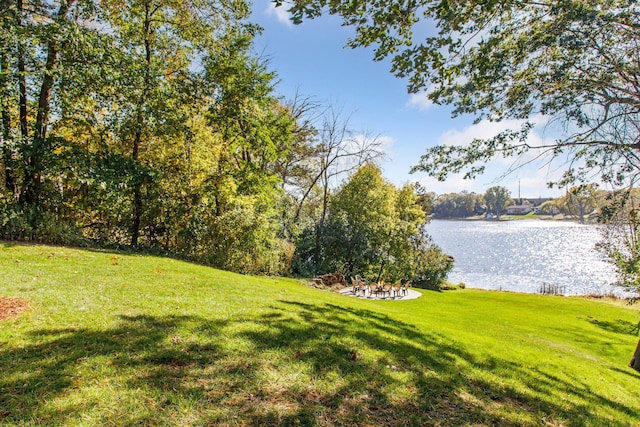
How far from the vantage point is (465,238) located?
8450cm

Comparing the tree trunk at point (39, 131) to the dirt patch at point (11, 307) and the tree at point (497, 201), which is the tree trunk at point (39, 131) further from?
the tree at point (497, 201)

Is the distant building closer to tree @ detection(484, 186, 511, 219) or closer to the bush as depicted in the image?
tree @ detection(484, 186, 511, 219)

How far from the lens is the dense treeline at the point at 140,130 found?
11.1m

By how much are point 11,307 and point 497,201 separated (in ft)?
390

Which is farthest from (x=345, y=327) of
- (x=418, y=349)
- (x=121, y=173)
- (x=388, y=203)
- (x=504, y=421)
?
(x=388, y=203)

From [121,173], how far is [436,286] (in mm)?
26708

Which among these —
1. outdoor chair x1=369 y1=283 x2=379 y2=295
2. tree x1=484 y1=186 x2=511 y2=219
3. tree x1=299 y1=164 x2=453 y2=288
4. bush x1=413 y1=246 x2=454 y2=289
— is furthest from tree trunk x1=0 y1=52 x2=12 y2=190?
tree x1=484 y1=186 x2=511 y2=219

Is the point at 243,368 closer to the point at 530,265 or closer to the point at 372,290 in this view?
the point at 372,290

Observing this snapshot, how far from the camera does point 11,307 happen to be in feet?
15.6

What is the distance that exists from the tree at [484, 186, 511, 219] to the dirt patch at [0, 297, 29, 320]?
109228 mm

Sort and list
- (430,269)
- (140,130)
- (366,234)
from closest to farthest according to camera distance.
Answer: (140,130)
(366,234)
(430,269)

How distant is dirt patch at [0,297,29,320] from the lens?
4509mm

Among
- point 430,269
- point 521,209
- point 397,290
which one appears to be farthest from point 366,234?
point 521,209

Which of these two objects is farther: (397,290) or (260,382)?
(397,290)
